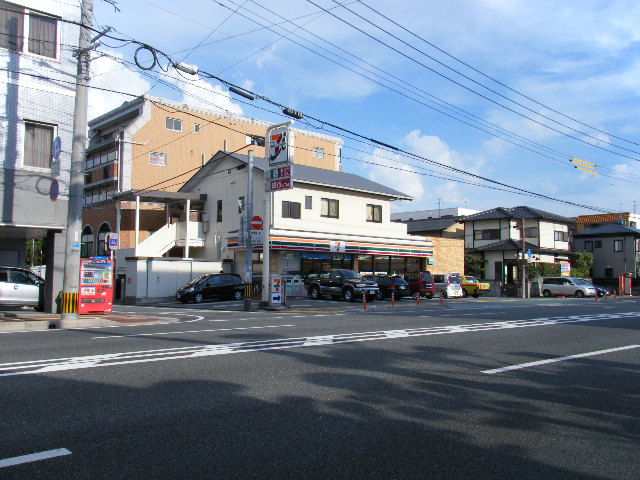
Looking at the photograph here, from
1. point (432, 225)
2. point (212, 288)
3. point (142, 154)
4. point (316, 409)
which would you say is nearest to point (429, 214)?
point (432, 225)

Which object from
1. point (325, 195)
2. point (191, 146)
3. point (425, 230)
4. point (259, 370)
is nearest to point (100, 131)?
point (191, 146)

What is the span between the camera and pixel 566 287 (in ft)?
140

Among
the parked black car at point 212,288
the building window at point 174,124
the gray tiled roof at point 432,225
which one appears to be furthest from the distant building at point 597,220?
the parked black car at point 212,288

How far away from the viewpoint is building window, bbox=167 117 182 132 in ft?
158

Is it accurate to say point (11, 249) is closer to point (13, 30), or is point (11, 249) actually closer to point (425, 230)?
point (13, 30)

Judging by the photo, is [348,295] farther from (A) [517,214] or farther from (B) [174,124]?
(A) [517,214]

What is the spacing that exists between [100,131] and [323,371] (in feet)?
167

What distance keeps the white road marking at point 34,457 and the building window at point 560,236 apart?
185ft

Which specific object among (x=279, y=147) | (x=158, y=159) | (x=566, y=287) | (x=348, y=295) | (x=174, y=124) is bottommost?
(x=348, y=295)

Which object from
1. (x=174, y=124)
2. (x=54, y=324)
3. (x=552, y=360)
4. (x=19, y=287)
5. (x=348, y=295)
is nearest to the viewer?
(x=552, y=360)

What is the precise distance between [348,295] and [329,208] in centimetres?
933

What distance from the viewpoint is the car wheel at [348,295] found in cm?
2931

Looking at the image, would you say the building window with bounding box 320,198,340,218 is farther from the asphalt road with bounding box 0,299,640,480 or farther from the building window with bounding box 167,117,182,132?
the asphalt road with bounding box 0,299,640,480

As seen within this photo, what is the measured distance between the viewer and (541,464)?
4.62 metres
